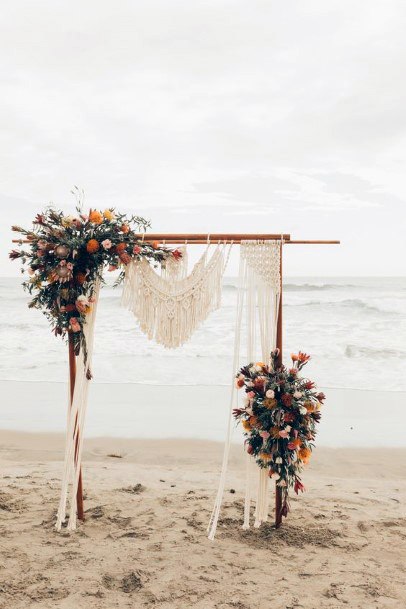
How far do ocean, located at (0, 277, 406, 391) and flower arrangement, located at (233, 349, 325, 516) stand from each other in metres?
5.52

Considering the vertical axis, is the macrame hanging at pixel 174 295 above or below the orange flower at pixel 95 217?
below

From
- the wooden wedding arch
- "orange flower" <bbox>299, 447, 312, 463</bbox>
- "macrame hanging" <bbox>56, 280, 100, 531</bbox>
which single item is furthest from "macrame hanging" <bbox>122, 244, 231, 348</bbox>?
"orange flower" <bbox>299, 447, 312, 463</bbox>

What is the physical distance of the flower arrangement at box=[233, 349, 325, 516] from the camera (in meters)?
3.63

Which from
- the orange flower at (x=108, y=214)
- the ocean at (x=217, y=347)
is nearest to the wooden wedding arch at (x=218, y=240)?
the orange flower at (x=108, y=214)

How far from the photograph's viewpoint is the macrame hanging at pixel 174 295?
3.82 meters

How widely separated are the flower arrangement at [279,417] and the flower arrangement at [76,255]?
1073 mm

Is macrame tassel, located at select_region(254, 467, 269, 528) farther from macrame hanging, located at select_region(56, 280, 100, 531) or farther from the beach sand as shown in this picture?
macrame hanging, located at select_region(56, 280, 100, 531)

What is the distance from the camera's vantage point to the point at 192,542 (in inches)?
144

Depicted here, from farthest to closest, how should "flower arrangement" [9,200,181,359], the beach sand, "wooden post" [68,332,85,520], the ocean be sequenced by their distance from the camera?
the ocean
"wooden post" [68,332,85,520]
"flower arrangement" [9,200,181,359]
the beach sand

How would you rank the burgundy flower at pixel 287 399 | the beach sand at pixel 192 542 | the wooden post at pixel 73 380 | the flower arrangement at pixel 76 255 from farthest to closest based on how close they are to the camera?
the wooden post at pixel 73 380
the flower arrangement at pixel 76 255
the burgundy flower at pixel 287 399
the beach sand at pixel 192 542

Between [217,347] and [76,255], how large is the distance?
30.8 feet

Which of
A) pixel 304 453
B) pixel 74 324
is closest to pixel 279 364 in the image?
pixel 304 453

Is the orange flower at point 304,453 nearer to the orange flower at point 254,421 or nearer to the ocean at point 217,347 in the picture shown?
the orange flower at point 254,421

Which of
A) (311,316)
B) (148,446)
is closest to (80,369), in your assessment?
(148,446)
